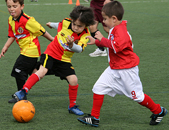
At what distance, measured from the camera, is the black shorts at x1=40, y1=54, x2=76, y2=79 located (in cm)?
458

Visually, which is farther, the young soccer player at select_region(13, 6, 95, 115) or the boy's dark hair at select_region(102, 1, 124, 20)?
the young soccer player at select_region(13, 6, 95, 115)

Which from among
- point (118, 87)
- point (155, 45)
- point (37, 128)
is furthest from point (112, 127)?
point (155, 45)

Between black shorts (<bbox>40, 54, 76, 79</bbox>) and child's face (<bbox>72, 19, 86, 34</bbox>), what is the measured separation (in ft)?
1.61

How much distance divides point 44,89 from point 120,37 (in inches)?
85.5

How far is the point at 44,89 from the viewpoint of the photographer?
5.57m

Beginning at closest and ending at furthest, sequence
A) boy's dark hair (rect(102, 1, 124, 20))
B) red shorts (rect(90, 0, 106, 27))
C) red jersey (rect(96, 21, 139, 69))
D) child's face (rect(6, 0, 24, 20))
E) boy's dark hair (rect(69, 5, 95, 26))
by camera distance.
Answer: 1. red jersey (rect(96, 21, 139, 69))
2. boy's dark hair (rect(102, 1, 124, 20))
3. boy's dark hair (rect(69, 5, 95, 26))
4. child's face (rect(6, 0, 24, 20))
5. red shorts (rect(90, 0, 106, 27))

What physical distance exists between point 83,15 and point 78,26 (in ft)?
0.55

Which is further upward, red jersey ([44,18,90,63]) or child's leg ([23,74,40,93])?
red jersey ([44,18,90,63])

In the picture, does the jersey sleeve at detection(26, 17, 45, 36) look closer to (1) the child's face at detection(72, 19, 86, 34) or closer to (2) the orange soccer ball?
(1) the child's face at detection(72, 19, 86, 34)

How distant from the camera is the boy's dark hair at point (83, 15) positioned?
432 cm

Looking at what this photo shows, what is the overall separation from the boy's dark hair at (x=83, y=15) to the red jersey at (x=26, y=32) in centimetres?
80

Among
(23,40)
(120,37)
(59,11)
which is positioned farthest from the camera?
(59,11)

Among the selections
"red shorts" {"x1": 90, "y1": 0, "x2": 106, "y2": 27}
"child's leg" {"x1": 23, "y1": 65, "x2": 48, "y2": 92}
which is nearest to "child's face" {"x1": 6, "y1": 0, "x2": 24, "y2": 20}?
"child's leg" {"x1": 23, "y1": 65, "x2": 48, "y2": 92}

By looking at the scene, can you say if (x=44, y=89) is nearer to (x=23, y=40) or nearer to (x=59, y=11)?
(x=23, y=40)
